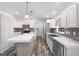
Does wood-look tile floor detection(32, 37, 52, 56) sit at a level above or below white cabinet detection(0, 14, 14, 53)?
below

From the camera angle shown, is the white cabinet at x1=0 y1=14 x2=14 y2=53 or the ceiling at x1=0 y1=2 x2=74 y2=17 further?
the white cabinet at x1=0 y1=14 x2=14 y2=53

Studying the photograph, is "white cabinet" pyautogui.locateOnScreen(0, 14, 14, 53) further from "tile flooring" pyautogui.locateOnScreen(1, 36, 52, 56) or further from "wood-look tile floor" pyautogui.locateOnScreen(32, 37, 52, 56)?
"wood-look tile floor" pyautogui.locateOnScreen(32, 37, 52, 56)

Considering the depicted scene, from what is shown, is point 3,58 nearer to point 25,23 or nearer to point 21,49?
point 21,49

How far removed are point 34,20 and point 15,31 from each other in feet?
2.30

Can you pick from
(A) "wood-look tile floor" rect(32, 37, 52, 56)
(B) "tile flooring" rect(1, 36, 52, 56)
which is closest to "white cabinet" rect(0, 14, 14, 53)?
(B) "tile flooring" rect(1, 36, 52, 56)

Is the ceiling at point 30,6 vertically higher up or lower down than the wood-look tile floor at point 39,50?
higher up

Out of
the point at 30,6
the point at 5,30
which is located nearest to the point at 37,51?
the point at 5,30

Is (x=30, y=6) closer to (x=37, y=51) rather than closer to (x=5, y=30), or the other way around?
(x=5, y=30)

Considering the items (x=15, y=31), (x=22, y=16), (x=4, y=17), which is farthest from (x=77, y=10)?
(x=4, y=17)

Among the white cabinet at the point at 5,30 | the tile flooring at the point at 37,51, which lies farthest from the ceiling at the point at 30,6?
the tile flooring at the point at 37,51

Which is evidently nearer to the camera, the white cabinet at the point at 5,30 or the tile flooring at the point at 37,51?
the tile flooring at the point at 37,51

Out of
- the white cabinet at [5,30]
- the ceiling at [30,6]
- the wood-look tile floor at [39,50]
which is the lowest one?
the wood-look tile floor at [39,50]

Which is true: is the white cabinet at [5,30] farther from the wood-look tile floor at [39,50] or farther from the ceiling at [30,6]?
the wood-look tile floor at [39,50]

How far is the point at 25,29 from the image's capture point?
2.86 m
